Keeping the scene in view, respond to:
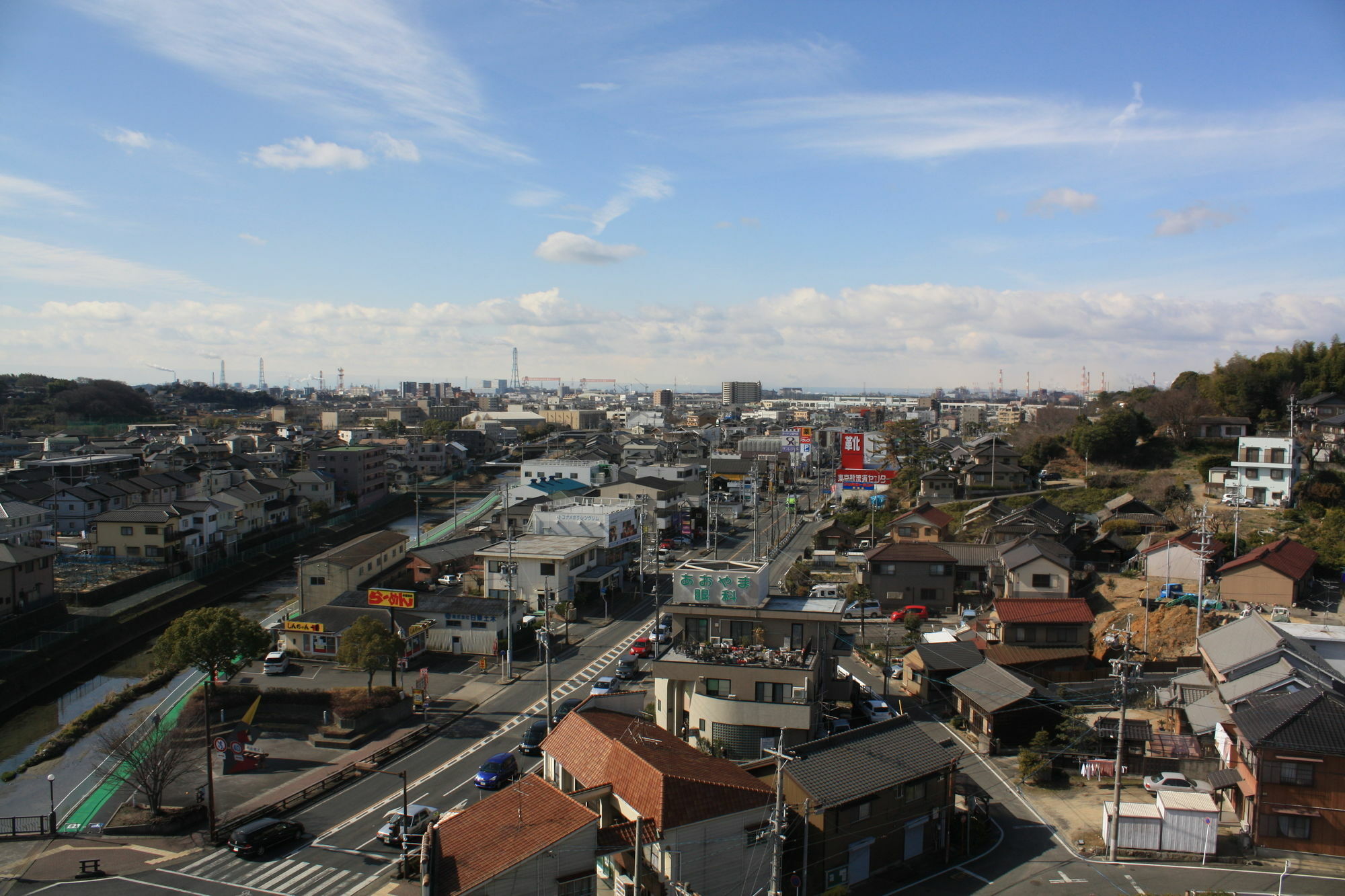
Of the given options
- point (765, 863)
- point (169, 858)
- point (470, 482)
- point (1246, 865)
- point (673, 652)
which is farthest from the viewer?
point (470, 482)

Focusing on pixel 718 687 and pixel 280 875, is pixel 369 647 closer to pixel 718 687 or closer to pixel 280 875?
pixel 280 875

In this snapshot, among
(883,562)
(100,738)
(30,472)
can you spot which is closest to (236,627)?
(100,738)

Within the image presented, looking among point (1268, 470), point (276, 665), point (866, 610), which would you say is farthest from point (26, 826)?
point (1268, 470)

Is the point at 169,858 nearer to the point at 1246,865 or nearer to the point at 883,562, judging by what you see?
the point at 1246,865

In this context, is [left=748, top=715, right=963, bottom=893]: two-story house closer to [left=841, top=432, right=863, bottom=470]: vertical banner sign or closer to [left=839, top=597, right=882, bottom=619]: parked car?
[left=839, top=597, right=882, bottom=619]: parked car

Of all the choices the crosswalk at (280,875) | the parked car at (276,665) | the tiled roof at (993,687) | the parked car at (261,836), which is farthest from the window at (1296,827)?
the parked car at (276,665)

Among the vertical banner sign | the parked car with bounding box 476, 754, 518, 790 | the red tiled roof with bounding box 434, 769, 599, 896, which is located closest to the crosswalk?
the red tiled roof with bounding box 434, 769, 599, 896

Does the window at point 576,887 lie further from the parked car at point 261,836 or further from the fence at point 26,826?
the fence at point 26,826
